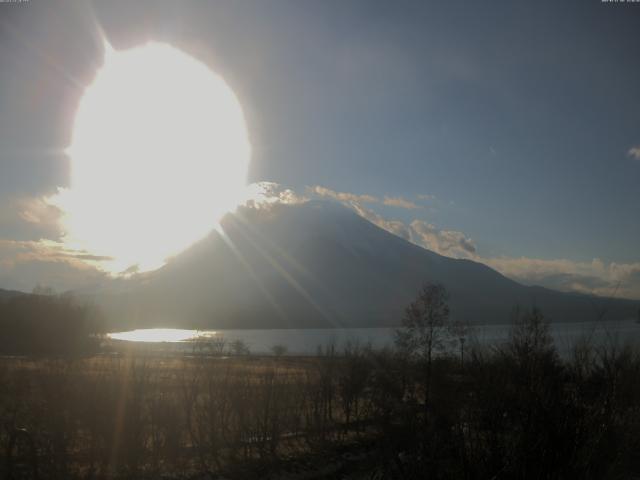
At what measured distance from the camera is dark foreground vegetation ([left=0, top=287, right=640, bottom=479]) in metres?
5.14

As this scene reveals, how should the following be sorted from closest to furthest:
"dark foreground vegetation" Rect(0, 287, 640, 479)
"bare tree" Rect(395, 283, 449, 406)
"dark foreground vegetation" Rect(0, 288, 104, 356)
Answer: "dark foreground vegetation" Rect(0, 287, 640, 479)
"bare tree" Rect(395, 283, 449, 406)
"dark foreground vegetation" Rect(0, 288, 104, 356)

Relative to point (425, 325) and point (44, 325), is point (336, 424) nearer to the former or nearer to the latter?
point (425, 325)

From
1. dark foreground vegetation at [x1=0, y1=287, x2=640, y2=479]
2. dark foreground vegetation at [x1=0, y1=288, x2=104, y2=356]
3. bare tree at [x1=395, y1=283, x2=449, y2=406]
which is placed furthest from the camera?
dark foreground vegetation at [x1=0, y1=288, x2=104, y2=356]

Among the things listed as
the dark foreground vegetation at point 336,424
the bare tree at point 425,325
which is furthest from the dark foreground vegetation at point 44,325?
the dark foreground vegetation at point 336,424

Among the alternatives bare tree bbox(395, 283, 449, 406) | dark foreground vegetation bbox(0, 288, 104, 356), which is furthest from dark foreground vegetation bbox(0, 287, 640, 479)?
dark foreground vegetation bbox(0, 288, 104, 356)

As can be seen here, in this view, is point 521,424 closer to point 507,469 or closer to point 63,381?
point 507,469

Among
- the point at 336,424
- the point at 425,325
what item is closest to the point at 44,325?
the point at 425,325

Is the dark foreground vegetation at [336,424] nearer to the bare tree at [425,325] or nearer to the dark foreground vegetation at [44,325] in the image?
the bare tree at [425,325]

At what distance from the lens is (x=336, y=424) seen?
2730cm

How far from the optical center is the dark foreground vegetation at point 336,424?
203 inches

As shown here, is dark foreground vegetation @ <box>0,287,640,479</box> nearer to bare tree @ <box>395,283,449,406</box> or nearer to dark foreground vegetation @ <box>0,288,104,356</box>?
bare tree @ <box>395,283,449,406</box>

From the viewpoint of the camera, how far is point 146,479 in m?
15.1

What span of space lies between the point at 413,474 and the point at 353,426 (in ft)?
78.1

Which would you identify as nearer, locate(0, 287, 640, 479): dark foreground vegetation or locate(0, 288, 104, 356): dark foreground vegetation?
locate(0, 287, 640, 479): dark foreground vegetation
